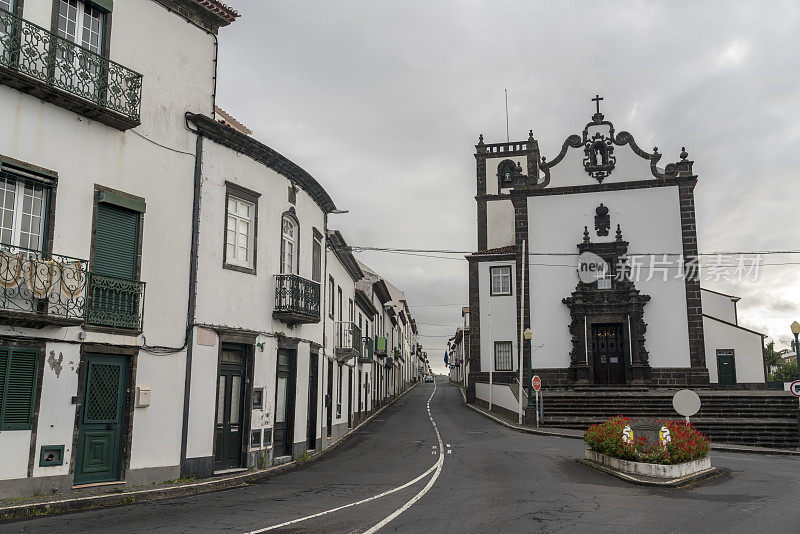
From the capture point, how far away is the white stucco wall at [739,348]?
37344mm

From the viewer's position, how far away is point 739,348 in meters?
37.9

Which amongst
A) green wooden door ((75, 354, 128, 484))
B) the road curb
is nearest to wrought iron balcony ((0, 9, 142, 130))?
green wooden door ((75, 354, 128, 484))

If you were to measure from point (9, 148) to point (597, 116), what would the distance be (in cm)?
3225

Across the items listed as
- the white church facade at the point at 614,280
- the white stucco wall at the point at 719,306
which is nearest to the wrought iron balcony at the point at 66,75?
the white church facade at the point at 614,280

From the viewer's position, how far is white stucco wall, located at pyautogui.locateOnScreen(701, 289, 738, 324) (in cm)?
4338

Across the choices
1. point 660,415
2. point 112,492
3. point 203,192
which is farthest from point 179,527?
point 660,415

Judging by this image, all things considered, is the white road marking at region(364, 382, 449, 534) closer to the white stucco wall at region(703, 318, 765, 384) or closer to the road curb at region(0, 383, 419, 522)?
the road curb at region(0, 383, 419, 522)

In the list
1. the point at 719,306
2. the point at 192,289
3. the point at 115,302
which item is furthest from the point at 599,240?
the point at 115,302

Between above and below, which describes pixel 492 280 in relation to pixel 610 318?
above

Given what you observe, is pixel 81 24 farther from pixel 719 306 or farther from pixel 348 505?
pixel 719 306

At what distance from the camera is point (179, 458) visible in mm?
13586

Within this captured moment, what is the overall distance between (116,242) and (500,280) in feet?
98.0

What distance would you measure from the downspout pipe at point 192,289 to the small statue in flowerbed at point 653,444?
9444mm

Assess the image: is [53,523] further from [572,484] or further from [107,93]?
[572,484]
